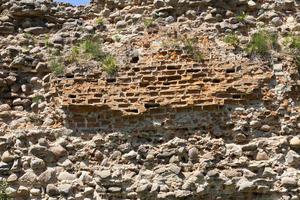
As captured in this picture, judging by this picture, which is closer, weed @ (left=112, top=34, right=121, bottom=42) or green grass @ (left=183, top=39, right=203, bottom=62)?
green grass @ (left=183, top=39, right=203, bottom=62)

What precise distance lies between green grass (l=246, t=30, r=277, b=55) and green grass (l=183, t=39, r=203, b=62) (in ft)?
2.16

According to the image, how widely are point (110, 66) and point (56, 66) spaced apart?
743 mm

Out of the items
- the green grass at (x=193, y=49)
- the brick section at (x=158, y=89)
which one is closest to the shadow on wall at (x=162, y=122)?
the brick section at (x=158, y=89)

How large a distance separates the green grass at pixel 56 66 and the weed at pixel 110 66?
1.89 ft

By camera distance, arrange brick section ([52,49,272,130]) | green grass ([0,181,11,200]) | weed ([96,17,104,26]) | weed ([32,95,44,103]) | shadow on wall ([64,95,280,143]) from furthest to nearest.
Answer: weed ([96,17,104,26])
weed ([32,95,44,103])
brick section ([52,49,272,130])
shadow on wall ([64,95,280,143])
green grass ([0,181,11,200])

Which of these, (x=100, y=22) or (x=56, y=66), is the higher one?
(x=100, y=22)

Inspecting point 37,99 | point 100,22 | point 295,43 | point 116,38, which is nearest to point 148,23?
point 116,38

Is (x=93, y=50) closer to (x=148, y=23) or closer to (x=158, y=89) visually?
(x=148, y=23)

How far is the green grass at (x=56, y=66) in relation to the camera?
7.29 meters

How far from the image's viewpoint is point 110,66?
7.22m

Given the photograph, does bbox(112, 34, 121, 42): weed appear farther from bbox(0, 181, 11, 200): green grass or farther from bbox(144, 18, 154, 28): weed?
bbox(0, 181, 11, 200): green grass

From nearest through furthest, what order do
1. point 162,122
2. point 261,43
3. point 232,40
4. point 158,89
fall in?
1. point 162,122
2. point 158,89
3. point 261,43
4. point 232,40

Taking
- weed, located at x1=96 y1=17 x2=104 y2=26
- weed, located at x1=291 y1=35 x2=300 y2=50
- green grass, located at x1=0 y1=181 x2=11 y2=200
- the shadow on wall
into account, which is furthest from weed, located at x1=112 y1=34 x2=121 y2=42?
green grass, located at x1=0 y1=181 x2=11 y2=200

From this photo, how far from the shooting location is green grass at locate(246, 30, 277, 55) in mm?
7258
